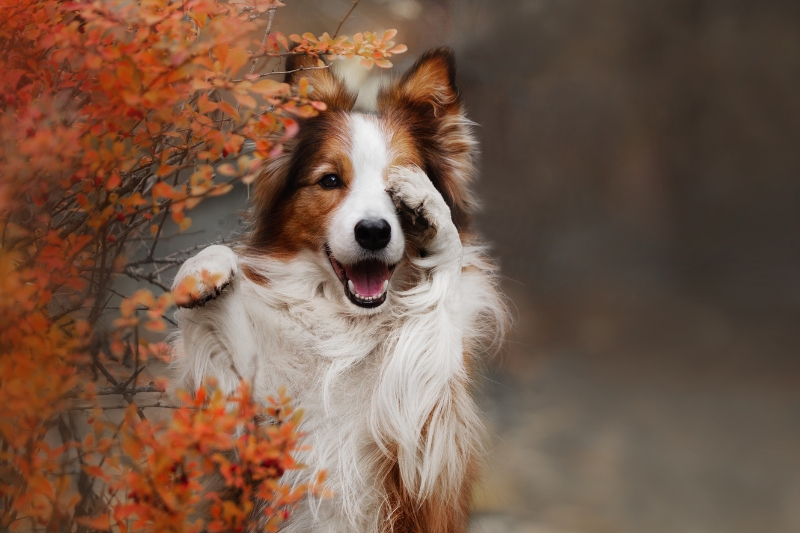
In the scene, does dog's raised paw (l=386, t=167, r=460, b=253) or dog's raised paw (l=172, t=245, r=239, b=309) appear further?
dog's raised paw (l=386, t=167, r=460, b=253)

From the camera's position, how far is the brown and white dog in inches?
69.8

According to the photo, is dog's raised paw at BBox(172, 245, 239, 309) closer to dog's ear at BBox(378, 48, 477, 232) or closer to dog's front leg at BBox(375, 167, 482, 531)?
dog's front leg at BBox(375, 167, 482, 531)

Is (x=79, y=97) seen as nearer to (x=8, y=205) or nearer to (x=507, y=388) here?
(x=8, y=205)

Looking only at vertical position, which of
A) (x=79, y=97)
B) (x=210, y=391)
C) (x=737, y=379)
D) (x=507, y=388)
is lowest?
(x=507, y=388)

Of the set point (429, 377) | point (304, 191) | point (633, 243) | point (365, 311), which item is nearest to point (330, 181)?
point (304, 191)

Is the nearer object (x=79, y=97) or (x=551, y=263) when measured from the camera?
(x=79, y=97)

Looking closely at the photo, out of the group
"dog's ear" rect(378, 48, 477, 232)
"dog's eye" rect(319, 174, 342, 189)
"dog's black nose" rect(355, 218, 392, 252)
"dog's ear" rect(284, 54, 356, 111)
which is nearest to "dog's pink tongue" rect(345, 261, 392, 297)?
"dog's black nose" rect(355, 218, 392, 252)

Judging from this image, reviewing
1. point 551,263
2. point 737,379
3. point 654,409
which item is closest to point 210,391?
point 551,263

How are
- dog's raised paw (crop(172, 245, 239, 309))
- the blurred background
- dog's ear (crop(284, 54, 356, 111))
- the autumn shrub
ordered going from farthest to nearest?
the blurred background, dog's ear (crop(284, 54, 356, 111)), dog's raised paw (crop(172, 245, 239, 309)), the autumn shrub

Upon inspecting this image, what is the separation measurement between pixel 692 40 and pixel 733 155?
0.45 meters

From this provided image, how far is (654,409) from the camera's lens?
236 centimetres

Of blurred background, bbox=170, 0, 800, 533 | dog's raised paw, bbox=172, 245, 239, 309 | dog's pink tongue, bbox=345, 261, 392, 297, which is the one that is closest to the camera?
dog's raised paw, bbox=172, 245, 239, 309

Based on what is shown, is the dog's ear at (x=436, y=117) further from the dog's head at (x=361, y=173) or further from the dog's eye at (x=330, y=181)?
the dog's eye at (x=330, y=181)

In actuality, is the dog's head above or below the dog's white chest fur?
above
